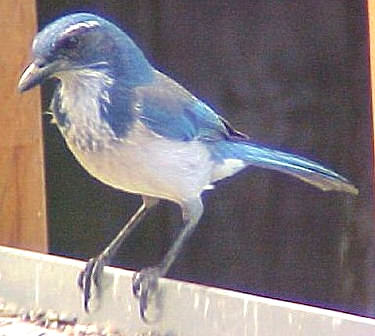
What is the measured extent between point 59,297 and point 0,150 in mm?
328

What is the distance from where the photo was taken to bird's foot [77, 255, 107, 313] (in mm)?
1176

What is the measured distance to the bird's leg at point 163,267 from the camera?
1.12 metres

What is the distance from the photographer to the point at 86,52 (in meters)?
1.12

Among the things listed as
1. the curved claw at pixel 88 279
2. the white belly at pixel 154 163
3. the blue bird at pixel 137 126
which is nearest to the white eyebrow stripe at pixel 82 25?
the blue bird at pixel 137 126

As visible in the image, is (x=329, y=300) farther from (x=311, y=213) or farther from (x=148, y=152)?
(x=148, y=152)

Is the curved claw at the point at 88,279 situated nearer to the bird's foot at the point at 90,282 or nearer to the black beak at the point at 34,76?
the bird's foot at the point at 90,282

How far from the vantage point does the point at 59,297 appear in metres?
1.21

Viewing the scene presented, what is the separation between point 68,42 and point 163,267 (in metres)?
0.24

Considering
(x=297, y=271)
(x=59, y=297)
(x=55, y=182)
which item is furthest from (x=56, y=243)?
(x=297, y=271)

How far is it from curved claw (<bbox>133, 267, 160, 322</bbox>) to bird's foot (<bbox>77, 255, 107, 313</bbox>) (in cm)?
6

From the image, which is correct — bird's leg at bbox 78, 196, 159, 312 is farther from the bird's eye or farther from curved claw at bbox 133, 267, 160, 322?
the bird's eye

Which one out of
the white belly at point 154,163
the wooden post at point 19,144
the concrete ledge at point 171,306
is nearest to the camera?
the concrete ledge at point 171,306

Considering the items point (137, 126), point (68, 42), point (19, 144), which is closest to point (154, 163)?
point (137, 126)

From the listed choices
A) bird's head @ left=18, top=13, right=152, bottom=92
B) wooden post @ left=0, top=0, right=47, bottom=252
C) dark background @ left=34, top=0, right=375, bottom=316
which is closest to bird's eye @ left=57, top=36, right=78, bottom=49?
bird's head @ left=18, top=13, right=152, bottom=92
